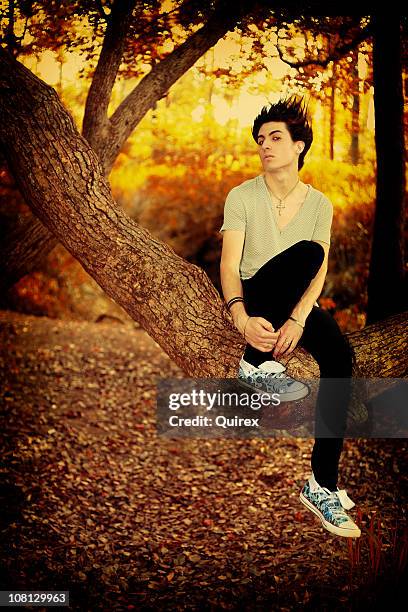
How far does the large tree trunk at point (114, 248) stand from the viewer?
242cm

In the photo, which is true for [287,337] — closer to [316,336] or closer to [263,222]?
[316,336]

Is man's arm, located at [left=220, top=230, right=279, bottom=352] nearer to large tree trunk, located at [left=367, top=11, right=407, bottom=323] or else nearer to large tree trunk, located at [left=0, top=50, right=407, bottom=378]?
large tree trunk, located at [left=0, top=50, right=407, bottom=378]

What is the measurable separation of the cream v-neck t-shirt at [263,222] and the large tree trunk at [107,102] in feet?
4.71

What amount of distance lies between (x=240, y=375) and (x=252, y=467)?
2.00 meters

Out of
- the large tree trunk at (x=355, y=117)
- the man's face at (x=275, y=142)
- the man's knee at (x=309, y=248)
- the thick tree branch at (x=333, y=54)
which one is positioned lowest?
the man's knee at (x=309, y=248)

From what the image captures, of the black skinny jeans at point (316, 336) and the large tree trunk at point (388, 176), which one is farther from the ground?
the large tree trunk at point (388, 176)

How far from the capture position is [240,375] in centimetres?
217

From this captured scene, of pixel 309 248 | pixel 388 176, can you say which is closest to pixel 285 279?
pixel 309 248

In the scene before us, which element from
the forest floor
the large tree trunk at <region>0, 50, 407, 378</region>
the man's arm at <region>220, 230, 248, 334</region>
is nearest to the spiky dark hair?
the man's arm at <region>220, 230, 248, 334</region>

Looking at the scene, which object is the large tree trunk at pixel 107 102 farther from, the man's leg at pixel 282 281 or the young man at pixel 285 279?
the man's leg at pixel 282 281

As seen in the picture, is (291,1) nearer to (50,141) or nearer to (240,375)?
(50,141)

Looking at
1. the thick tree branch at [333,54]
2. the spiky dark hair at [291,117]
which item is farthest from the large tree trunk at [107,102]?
the spiky dark hair at [291,117]

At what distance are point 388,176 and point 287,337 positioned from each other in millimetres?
1465

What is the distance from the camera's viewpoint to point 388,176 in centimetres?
308
